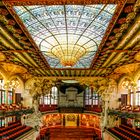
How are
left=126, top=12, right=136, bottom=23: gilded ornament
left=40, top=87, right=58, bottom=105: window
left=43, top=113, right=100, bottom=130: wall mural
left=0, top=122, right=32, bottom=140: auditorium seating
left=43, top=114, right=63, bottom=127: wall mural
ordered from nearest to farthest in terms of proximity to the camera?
1. left=126, top=12, right=136, bottom=23: gilded ornament
2. left=0, top=122, right=32, bottom=140: auditorium seating
3. left=43, top=114, right=63, bottom=127: wall mural
4. left=43, top=113, right=100, bottom=130: wall mural
5. left=40, top=87, right=58, bottom=105: window

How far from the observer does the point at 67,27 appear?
34.5 feet

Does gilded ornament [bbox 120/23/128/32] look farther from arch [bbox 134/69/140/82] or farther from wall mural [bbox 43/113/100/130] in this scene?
wall mural [bbox 43/113/100/130]

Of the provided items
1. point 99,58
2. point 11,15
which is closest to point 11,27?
point 11,15

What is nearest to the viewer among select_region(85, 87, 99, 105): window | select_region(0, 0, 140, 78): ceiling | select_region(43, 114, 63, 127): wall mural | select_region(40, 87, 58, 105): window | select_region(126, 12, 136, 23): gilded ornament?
select_region(0, 0, 140, 78): ceiling

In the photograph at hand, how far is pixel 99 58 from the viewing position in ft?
52.6

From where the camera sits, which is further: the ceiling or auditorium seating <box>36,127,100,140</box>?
auditorium seating <box>36,127,100,140</box>

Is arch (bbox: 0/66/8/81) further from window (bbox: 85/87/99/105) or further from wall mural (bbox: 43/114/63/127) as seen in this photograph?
window (bbox: 85/87/99/105)

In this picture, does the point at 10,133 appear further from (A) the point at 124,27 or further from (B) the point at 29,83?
(A) the point at 124,27

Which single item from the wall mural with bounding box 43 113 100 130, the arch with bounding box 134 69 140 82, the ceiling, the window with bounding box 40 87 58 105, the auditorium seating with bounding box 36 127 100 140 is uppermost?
the ceiling

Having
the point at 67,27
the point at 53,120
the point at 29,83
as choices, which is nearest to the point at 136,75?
the point at 29,83

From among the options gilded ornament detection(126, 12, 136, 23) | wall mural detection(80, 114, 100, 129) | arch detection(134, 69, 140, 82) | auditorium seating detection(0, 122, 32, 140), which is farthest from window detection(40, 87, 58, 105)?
gilded ornament detection(126, 12, 136, 23)

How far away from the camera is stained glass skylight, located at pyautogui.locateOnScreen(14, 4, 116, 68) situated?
329 inches

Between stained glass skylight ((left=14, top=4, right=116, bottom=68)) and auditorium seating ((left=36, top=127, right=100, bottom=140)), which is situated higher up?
stained glass skylight ((left=14, top=4, right=116, bottom=68))

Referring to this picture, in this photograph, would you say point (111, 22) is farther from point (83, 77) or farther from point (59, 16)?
point (83, 77)
